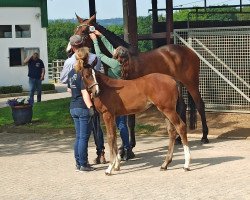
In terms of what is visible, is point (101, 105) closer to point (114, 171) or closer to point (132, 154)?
point (114, 171)

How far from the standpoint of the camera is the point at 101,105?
→ 340 inches

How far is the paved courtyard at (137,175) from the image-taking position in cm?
757

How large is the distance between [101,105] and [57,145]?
339 centimetres

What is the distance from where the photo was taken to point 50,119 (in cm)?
1506

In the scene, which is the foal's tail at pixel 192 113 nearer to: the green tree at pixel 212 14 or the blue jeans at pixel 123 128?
the blue jeans at pixel 123 128

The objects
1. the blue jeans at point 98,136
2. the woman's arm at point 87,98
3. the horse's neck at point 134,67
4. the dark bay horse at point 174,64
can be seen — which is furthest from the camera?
the dark bay horse at point 174,64

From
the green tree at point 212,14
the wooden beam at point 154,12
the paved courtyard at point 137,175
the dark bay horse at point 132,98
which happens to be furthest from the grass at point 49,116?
the dark bay horse at point 132,98

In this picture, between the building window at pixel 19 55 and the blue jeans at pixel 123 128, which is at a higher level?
the building window at pixel 19 55

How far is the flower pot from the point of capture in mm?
14453

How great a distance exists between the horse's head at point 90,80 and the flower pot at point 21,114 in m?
6.32

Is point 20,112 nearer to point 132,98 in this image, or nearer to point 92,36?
point 92,36

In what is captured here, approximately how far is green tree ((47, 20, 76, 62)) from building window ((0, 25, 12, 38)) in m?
25.5

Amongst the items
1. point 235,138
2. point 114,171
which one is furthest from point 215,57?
point 114,171

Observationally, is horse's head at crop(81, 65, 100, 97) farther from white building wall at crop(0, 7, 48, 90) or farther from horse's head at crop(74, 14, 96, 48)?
white building wall at crop(0, 7, 48, 90)
